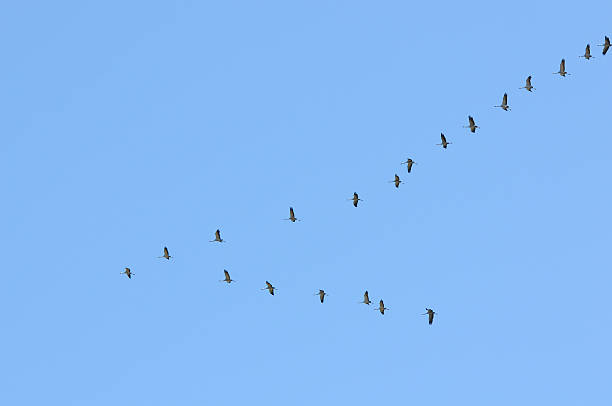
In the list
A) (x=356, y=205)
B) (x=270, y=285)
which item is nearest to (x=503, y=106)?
(x=356, y=205)

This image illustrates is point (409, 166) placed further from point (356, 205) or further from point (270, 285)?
point (270, 285)

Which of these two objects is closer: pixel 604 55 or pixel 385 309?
pixel 604 55

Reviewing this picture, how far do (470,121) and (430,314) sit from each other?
670 inches

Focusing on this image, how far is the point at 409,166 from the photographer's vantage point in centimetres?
15438

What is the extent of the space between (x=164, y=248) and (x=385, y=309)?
2061cm

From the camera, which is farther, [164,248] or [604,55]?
[164,248]

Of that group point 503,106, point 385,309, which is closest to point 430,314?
point 385,309

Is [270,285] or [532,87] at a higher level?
[532,87]

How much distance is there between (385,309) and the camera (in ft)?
522

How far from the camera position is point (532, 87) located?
154375mm

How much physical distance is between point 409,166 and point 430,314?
13.1m

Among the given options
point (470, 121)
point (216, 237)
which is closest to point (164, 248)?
point (216, 237)

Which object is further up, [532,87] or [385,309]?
[532,87]

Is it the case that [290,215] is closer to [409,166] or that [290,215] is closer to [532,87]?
[409,166]
